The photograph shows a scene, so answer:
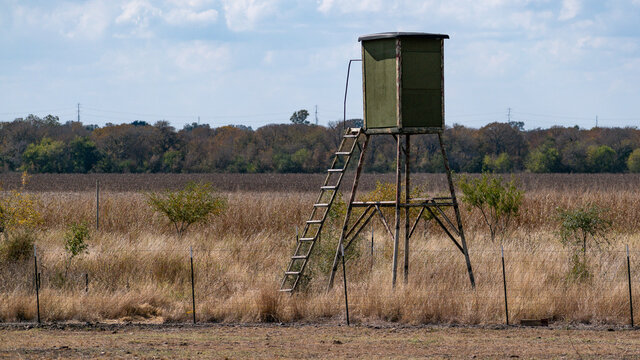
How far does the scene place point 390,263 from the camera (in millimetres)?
20047

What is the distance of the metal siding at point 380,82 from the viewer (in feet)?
57.2

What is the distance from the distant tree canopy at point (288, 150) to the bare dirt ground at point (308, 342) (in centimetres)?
6620

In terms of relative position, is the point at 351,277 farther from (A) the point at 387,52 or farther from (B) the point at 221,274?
(A) the point at 387,52

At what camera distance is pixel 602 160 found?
87375 millimetres

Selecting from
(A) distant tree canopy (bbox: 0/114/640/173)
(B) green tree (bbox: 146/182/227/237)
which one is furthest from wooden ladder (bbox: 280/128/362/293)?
(A) distant tree canopy (bbox: 0/114/640/173)

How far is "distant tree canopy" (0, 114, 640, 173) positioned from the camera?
286ft

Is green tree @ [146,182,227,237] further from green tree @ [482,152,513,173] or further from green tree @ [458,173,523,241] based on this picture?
green tree @ [482,152,513,173]

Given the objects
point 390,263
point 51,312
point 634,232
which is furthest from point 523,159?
point 51,312

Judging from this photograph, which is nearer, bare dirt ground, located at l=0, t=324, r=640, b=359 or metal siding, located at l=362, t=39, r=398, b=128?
bare dirt ground, located at l=0, t=324, r=640, b=359

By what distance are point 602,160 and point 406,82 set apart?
75.8 meters

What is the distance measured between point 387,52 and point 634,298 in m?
7.20

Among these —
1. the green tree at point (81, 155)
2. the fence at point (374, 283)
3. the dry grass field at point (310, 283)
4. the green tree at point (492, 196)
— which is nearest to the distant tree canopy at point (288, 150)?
the green tree at point (81, 155)

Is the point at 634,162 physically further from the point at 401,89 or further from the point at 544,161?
the point at 401,89

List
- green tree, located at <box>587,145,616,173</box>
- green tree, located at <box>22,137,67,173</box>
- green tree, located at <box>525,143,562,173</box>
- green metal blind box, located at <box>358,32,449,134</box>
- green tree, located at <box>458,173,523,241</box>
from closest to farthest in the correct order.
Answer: green metal blind box, located at <box>358,32,449,134</box> < green tree, located at <box>458,173,523,241</box> < green tree, located at <box>525,143,562,173</box> < green tree, located at <box>587,145,616,173</box> < green tree, located at <box>22,137,67,173</box>
